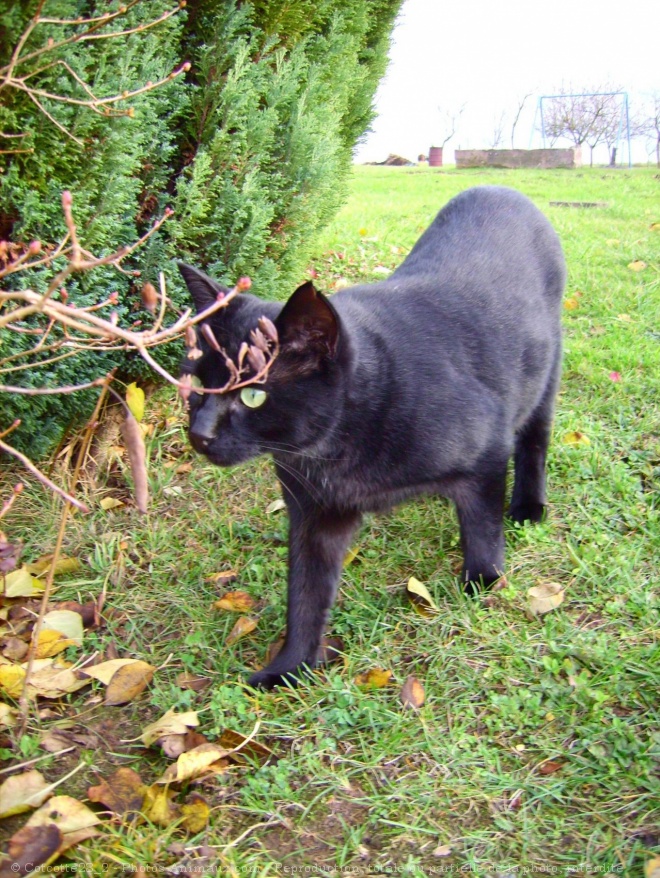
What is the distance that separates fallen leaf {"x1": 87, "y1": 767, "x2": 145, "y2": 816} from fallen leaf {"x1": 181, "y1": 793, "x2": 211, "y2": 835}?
113mm

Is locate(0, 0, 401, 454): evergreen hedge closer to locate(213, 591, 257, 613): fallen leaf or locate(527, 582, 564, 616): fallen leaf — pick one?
locate(213, 591, 257, 613): fallen leaf

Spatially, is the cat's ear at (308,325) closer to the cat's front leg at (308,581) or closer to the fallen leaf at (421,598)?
the cat's front leg at (308,581)

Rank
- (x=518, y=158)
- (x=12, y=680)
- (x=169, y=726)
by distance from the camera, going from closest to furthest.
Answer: (x=169, y=726), (x=12, y=680), (x=518, y=158)

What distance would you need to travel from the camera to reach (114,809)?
1595mm

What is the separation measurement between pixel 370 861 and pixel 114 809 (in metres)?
0.55

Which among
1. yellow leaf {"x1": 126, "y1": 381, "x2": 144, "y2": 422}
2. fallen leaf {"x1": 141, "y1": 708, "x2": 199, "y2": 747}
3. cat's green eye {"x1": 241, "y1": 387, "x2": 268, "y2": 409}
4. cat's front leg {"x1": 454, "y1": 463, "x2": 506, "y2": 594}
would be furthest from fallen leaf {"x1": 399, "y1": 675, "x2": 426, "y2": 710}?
yellow leaf {"x1": 126, "y1": 381, "x2": 144, "y2": 422}

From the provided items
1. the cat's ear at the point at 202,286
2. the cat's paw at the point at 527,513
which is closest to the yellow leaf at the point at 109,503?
the cat's ear at the point at 202,286

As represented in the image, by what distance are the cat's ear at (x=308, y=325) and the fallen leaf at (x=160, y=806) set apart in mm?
1041

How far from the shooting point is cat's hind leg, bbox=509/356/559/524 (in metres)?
2.55

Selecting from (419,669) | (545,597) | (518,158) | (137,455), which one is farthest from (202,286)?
(518,158)

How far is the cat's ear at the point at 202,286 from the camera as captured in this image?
191cm

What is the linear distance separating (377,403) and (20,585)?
1.21m

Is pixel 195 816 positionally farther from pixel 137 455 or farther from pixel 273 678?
pixel 137 455

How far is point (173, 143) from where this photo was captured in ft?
8.67
